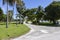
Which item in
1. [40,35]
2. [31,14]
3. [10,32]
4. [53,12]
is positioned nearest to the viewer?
[10,32]

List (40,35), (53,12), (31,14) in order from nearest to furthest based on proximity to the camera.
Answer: (40,35), (53,12), (31,14)

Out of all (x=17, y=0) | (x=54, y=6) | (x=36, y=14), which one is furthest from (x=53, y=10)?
(x=17, y=0)

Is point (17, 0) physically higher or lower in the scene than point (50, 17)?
higher

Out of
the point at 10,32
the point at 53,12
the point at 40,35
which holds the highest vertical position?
the point at 53,12

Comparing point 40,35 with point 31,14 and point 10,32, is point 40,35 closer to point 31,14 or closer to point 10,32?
point 10,32

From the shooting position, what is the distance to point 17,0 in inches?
1468

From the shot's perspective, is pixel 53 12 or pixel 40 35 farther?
pixel 53 12

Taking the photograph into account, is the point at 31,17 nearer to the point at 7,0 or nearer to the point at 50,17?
the point at 50,17

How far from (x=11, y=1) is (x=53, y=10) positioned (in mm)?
31702

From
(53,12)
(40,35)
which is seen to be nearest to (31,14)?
(53,12)

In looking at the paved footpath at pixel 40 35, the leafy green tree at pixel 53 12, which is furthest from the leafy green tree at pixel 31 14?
the paved footpath at pixel 40 35

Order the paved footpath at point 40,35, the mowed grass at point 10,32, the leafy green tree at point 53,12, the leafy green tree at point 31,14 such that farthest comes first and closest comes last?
the leafy green tree at point 31,14 < the leafy green tree at point 53,12 < the mowed grass at point 10,32 < the paved footpath at point 40,35

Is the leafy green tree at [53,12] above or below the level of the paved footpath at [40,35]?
above

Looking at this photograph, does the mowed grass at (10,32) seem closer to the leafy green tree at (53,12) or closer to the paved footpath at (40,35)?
the paved footpath at (40,35)
